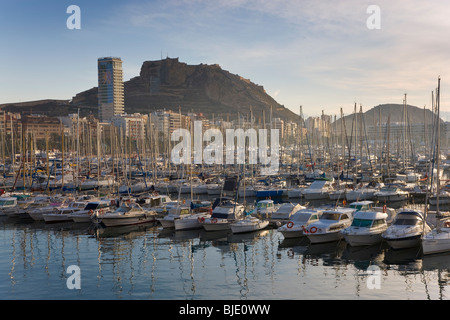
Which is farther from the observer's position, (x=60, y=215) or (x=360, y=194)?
(x=360, y=194)

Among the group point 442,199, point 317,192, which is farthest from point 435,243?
point 317,192

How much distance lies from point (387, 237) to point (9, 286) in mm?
23538

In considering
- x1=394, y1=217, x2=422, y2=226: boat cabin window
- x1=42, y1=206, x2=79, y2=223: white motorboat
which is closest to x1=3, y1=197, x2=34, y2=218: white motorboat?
x1=42, y1=206, x2=79, y2=223: white motorboat

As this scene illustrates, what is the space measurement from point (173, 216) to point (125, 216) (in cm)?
492

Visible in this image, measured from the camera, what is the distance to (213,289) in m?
25.3

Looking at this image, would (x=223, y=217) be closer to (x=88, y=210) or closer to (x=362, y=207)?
(x=362, y=207)

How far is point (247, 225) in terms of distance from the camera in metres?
39.5

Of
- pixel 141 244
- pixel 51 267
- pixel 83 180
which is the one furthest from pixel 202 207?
pixel 83 180

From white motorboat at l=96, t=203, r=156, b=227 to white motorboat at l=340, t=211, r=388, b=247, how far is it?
19.9 metres

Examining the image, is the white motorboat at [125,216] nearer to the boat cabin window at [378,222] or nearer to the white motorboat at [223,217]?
the white motorboat at [223,217]

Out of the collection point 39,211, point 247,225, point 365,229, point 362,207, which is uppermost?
point 362,207

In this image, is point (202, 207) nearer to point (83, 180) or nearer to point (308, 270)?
point (308, 270)

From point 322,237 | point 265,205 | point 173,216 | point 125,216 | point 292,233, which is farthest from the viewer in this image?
point 265,205

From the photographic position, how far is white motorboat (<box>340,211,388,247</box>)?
32.8m
